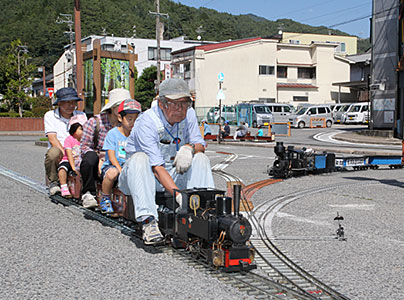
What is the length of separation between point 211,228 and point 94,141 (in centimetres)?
355

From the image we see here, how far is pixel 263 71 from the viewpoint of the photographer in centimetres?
5962

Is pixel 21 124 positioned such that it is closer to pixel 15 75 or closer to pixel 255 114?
pixel 15 75

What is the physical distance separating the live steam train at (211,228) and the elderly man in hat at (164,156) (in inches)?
5.7

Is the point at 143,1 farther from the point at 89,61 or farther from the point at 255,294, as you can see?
the point at 255,294

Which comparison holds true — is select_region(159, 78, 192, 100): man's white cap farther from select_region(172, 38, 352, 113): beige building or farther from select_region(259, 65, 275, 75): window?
select_region(259, 65, 275, 75): window

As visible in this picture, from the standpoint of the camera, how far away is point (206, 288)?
3887 mm

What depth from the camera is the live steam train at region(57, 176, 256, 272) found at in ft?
13.7

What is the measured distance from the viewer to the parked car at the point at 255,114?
4422 centimetres

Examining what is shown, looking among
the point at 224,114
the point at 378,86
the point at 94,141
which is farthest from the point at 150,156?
the point at 224,114

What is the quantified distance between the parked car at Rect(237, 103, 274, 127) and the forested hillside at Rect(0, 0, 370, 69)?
147 ft

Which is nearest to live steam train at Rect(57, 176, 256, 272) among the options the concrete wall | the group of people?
the group of people

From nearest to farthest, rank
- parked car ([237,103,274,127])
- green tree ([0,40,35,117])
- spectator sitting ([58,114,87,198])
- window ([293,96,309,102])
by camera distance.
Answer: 1. spectator sitting ([58,114,87,198])
2. parked car ([237,103,274,127])
3. green tree ([0,40,35,117])
4. window ([293,96,309,102])

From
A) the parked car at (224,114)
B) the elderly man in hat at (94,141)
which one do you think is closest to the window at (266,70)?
the parked car at (224,114)

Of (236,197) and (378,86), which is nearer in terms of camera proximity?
(236,197)
